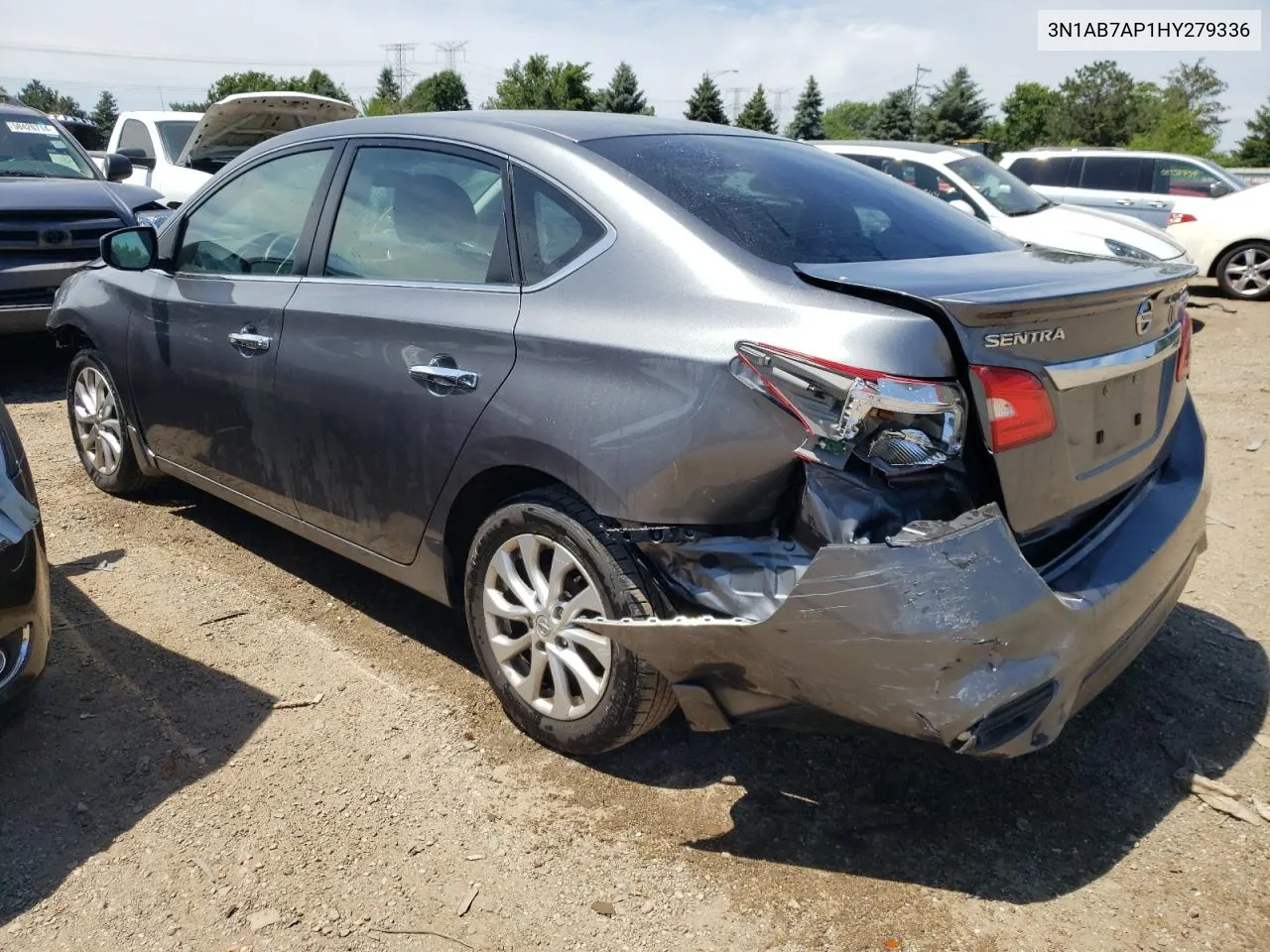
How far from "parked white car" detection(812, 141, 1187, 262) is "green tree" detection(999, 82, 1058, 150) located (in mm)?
67961

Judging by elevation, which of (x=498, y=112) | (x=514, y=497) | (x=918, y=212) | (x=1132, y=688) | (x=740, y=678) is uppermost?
(x=498, y=112)

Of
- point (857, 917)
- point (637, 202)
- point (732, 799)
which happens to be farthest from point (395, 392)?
point (857, 917)

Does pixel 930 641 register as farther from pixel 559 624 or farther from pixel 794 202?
pixel 794 202

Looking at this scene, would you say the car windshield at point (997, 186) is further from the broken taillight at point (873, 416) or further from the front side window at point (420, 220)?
the broken taillight at point (873, 416)

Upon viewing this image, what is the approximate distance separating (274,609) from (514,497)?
153cm

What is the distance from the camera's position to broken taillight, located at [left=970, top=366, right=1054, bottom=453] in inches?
87.0

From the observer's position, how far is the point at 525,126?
10.1ft

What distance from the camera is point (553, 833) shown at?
2.65 meters

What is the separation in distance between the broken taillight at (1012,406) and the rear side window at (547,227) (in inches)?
42.5

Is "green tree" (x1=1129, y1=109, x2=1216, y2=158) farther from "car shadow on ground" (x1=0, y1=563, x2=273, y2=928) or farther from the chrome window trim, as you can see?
"car shadow on ground" (x1=0, y1=563, x2=273, y2=928)

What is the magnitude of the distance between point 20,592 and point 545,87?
6554 centimetres

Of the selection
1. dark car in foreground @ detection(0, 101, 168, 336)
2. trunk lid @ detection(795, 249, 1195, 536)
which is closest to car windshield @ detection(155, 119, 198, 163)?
dark car in foreground @ detection(0, 101, 168, 336)

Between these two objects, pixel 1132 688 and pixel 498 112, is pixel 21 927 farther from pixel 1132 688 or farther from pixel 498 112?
pixel 1132 688

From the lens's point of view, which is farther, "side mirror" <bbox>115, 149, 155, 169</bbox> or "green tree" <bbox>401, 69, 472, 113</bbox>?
"green tree" <bbox>401, 69, 472, 113</bbox>
